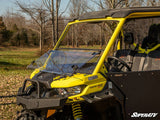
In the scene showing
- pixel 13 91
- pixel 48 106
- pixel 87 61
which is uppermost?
pixel 87 61

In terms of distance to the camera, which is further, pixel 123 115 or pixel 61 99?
pixel 123 115

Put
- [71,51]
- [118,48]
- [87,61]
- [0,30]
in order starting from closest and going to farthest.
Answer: [87,61]
[71,51]
[118,48]
[0,30]

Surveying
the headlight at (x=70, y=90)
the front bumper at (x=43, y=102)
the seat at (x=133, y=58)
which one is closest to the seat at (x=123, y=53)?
the seat at (x=133, y=58)

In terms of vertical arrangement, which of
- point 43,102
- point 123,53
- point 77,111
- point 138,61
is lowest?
point 77,111

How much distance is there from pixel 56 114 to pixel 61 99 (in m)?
0.39

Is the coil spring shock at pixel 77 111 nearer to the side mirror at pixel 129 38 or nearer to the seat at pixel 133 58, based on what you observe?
the seat at pixel 133 58

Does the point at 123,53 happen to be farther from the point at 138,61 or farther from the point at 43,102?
the point at 43,102

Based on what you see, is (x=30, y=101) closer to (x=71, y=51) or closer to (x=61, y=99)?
(x=61, y=99)

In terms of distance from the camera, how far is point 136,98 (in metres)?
2.96

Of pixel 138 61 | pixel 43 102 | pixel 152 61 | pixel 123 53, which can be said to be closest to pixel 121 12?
pixel 152 61

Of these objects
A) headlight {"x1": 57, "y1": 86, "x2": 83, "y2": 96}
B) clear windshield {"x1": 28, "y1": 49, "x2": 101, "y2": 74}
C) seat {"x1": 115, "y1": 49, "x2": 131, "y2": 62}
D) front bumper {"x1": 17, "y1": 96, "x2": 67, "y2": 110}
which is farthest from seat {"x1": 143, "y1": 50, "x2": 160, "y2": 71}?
front bumper {"x1": 17, "y1": 96, "x2": 67, "y2": 110}

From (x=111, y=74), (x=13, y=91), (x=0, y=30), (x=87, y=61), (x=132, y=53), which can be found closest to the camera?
(x=111, y=74)

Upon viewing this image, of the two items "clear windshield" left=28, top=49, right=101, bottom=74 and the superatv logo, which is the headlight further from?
the superatv logo

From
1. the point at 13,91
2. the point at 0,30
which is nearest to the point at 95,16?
the point at 13,91
